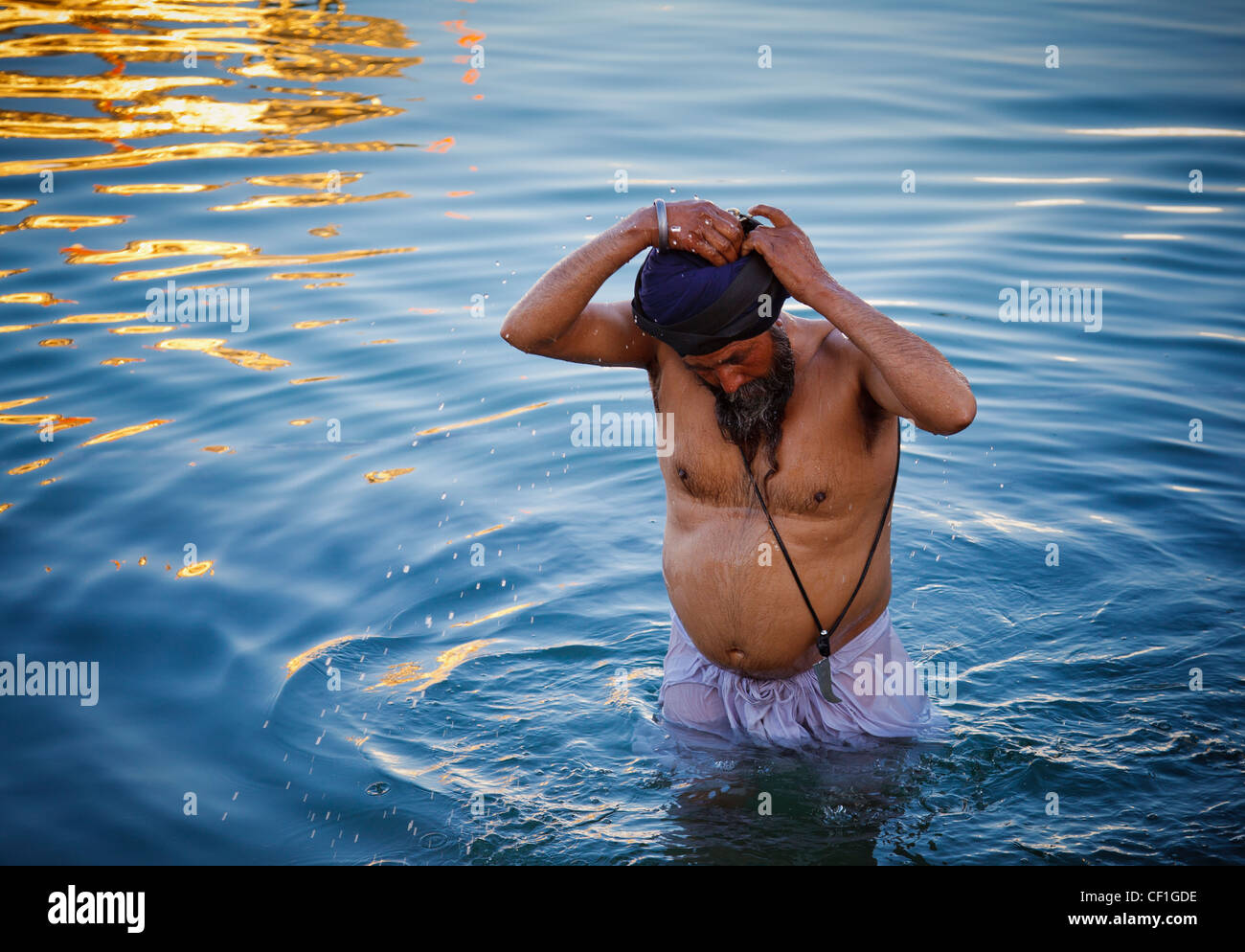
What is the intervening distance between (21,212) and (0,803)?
24.8ft

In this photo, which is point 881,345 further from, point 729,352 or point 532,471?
point 532,471

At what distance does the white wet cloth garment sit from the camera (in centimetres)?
430

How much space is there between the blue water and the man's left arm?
1387mm

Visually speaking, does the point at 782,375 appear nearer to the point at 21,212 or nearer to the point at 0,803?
the point at 0,803

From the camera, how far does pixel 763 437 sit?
13.3 ft

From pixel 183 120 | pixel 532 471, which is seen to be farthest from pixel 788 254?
pixel 183 120

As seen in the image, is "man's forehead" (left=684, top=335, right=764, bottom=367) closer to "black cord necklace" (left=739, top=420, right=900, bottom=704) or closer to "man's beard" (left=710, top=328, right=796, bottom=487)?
"man's beard" (left=710, top=328, right=796, bottom=487)

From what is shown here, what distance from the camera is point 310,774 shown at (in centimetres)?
453

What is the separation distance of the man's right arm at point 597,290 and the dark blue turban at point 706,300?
0.07m

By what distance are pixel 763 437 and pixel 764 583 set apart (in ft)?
1.68

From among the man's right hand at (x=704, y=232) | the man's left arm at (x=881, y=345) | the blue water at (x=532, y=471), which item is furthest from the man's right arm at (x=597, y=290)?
the blue water at (x=532, y=471)

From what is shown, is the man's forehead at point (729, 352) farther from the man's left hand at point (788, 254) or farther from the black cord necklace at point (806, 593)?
the black cord necklace at point (806, 593)

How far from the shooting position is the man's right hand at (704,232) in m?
3.79

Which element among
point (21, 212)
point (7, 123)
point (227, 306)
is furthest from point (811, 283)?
point (7, 123)
